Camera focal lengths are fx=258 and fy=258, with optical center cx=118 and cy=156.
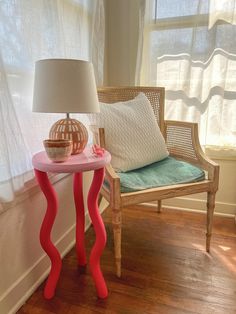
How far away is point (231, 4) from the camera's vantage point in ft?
5.45

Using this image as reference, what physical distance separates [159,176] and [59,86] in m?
0.72

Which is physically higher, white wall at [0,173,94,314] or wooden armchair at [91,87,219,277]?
wooden armchair at [91,87,219,277]

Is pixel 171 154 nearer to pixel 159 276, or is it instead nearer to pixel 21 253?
pixel 159 276

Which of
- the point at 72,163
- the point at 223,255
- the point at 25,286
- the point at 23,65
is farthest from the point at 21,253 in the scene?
the point at 223,255

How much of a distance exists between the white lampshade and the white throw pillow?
1.37ft

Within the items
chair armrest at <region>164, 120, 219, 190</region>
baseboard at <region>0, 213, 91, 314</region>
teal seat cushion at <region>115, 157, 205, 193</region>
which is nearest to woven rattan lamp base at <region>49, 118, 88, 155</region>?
teal seat cushion at <region>115, 157, 205, 193</region>

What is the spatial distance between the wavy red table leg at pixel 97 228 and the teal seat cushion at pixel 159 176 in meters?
0.18

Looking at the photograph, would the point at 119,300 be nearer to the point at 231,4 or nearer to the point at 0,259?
the point at 0,259

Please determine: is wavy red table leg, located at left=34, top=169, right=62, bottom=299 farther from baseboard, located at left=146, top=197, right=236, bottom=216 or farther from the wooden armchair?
baseboard, located at left=146, top=197, right=236, bottom=216

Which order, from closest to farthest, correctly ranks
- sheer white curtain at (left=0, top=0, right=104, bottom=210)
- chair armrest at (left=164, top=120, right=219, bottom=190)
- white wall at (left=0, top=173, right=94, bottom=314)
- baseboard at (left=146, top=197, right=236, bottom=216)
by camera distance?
sheer white curtain at (left=0, top=0, right=104, bottom=210) → white wall at (left=0, top=173, right=94, bottom=314) → chair armrest at (left=164, top=120, right=219, bottom=190) → baseboard at (left=146, top=197, right=236, bottom=216)

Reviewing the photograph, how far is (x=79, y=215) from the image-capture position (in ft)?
4.44

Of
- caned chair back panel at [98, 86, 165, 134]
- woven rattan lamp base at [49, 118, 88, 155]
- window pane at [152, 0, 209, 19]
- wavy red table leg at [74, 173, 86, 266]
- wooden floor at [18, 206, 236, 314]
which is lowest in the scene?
wooden floor at [18, 206, 236, 314]

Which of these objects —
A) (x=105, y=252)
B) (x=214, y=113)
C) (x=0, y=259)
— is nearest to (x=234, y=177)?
(x=214, y=113)

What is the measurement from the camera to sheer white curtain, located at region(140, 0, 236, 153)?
1.72 m
